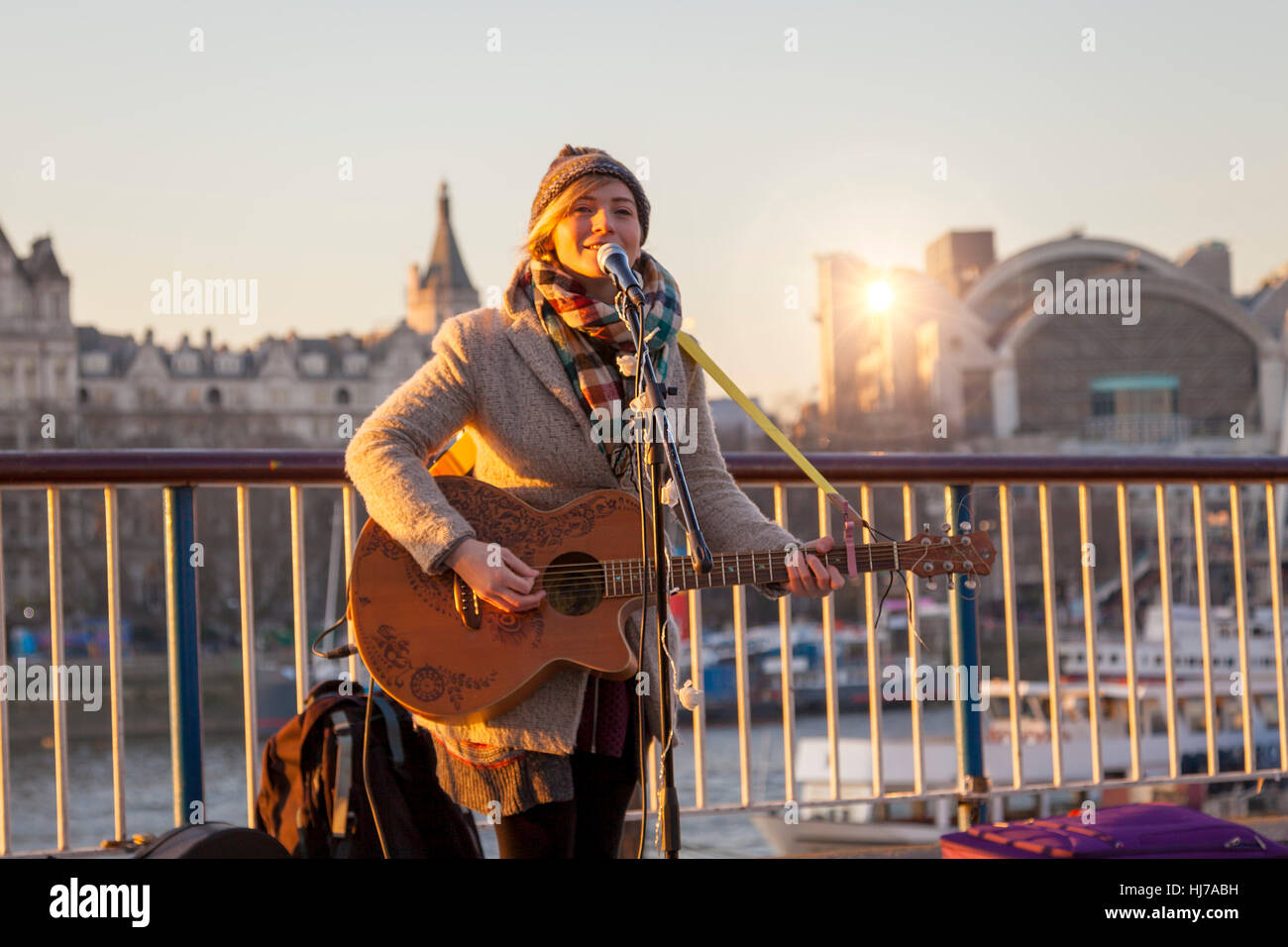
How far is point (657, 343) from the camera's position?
2574 millimetres

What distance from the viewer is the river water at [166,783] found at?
2050cm

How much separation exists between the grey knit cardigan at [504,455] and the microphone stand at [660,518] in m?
0.18

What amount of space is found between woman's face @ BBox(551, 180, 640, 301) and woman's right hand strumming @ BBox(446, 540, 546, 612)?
1.79 ft

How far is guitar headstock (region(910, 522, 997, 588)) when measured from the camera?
2637 millimetres

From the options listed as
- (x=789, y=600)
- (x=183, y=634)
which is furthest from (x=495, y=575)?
(x=789, y=600)

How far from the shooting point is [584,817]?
2521 millimetres

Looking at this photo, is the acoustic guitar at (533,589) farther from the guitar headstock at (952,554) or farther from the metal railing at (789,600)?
the metal railing at (789,600)

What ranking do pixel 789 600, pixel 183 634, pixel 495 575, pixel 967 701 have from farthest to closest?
pixel 789 600 < pixel 967 701 < pixel 183 634 < pixel 495 575

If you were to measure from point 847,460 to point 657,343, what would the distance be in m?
1.37

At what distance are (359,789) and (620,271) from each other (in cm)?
124

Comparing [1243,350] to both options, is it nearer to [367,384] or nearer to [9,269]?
[367,384]

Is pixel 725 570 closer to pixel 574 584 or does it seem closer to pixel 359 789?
pixel 574 584

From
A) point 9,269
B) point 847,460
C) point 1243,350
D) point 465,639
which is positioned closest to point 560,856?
point 465,639

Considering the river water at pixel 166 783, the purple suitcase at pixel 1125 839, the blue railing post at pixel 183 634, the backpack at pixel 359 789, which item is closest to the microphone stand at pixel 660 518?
the backpack at pixel 359 789
